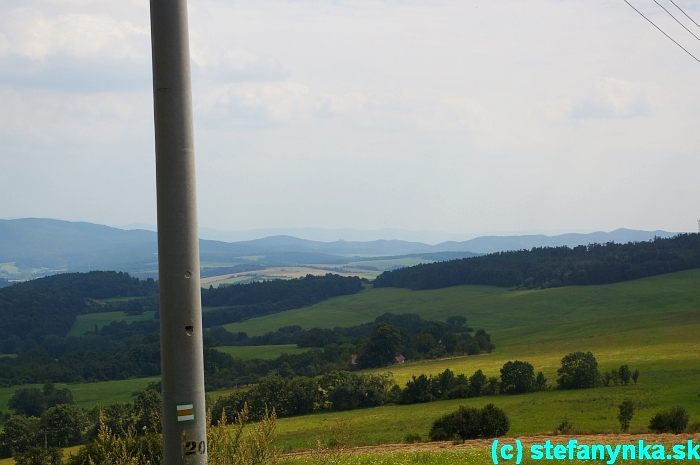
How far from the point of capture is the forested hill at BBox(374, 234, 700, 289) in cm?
13650

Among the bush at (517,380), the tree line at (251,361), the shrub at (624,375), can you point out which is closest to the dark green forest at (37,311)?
the tree line at (251,361)

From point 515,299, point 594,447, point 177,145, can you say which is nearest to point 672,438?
point 594,447

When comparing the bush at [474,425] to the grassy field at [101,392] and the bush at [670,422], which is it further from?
the grassy field at [101,392]

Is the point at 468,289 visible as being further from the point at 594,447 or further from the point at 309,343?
the point at 594,447

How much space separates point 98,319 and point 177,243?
544 feet

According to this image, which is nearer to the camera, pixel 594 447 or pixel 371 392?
pixel 594 447

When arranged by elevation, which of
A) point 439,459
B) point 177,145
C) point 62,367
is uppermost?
point 177,145

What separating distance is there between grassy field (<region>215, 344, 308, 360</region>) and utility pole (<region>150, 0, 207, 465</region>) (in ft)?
321

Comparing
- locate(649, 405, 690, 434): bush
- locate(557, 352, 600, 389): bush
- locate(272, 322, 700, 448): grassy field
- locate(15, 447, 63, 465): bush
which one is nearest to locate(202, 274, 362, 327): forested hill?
locate(272, 322, 700, 448): grassy field

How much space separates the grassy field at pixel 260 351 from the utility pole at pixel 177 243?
97.9 meters

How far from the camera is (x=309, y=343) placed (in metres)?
112

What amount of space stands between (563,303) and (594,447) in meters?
114

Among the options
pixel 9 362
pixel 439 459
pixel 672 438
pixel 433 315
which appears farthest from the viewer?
pixel 433 315

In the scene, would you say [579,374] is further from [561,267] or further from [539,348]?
[561,267]
